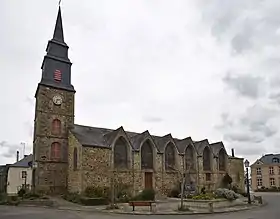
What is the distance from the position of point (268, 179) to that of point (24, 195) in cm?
6375

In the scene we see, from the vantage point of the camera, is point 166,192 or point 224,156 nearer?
point 166,192

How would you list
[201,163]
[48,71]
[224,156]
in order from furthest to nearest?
1. [224,156]
2. [201,163]
3. [48,71]

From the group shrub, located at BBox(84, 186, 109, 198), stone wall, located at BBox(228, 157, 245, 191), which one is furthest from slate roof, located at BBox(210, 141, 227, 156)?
shrub, located at BBox(84, 186, 109, 198)

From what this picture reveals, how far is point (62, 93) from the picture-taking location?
35.2 m

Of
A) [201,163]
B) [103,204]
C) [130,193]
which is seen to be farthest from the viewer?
[201,163]

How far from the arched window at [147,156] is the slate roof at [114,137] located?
759mm

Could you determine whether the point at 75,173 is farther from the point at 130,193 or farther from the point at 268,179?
the point at 268,179

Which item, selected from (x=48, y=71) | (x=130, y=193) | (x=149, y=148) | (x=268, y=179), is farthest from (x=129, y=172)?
(x=268, y=179)

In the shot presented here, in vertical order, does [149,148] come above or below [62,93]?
below

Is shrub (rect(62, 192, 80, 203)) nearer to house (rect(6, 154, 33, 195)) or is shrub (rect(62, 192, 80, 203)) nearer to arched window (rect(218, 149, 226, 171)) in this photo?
arched window (rect(218, 149, 226, 171))

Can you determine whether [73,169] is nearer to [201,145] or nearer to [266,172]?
[201,145]

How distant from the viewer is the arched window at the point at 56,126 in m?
33.8

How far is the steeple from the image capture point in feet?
114

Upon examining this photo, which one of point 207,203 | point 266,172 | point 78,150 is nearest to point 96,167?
point 78,150
